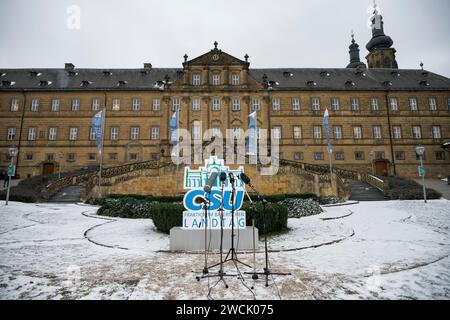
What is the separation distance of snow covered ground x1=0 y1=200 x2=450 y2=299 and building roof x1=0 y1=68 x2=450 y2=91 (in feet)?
99.5

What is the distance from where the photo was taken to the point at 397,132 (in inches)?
1406

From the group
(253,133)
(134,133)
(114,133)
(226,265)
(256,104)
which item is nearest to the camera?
(226,265)

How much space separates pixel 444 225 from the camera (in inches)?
386

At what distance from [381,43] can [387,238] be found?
2123 inches

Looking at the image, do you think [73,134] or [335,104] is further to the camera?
[335,104]

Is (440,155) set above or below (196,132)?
below

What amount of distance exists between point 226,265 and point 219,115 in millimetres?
30350

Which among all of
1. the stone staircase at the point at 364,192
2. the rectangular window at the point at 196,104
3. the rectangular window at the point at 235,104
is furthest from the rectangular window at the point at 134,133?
the stone staircase at the point at 364,192

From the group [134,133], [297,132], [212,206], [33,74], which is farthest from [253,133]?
[33,74]

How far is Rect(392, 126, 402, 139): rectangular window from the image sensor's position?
35550mm

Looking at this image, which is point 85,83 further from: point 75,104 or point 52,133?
point 52,133

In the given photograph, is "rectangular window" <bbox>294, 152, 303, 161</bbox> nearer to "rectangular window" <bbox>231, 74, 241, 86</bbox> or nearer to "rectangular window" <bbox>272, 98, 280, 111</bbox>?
"rectangular window" <bbox>272, 98, 280, 111</bbox>

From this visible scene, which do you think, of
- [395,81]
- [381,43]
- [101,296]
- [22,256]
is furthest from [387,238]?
[381,43]
